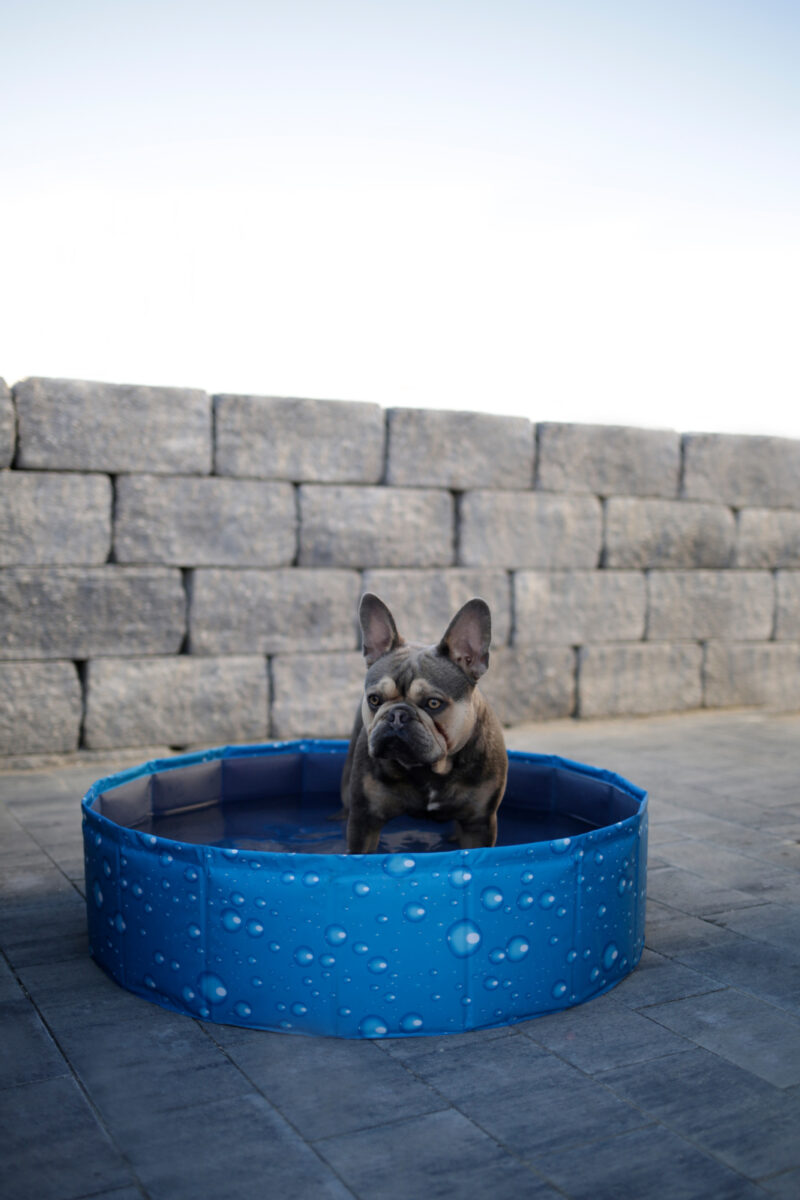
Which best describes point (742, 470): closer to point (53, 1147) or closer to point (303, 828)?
point (303, 828)

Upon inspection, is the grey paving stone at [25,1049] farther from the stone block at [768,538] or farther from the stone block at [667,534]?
the stone block at [768,538]

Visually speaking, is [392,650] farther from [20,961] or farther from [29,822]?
[29,822]

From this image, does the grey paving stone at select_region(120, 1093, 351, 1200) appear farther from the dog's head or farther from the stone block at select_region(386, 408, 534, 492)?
the stone block at select_region(386, 408, 534, 492)

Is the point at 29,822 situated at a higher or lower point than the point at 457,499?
lower

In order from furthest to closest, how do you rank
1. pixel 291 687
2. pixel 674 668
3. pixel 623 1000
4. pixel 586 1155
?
pixel 674 668 < pixel 291 687 < pixel 623 1000 < pixel 586 1155

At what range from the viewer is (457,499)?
25.8 feet

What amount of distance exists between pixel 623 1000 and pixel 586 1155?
865 mm

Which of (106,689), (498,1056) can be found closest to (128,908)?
(498,1056)

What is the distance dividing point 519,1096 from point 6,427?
526 cm

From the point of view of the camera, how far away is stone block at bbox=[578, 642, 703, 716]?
8.32 metres

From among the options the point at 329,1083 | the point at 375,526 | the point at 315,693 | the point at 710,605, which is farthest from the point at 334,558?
the point at 329,1083

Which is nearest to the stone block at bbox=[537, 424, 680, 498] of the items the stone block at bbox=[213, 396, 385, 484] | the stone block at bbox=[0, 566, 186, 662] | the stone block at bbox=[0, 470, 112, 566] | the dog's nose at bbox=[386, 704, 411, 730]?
the stone block at bbox=[213, 396, 385, 484]

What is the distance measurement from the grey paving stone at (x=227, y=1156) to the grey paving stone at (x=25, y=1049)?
41 cm

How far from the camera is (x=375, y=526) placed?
7523 millimetres
